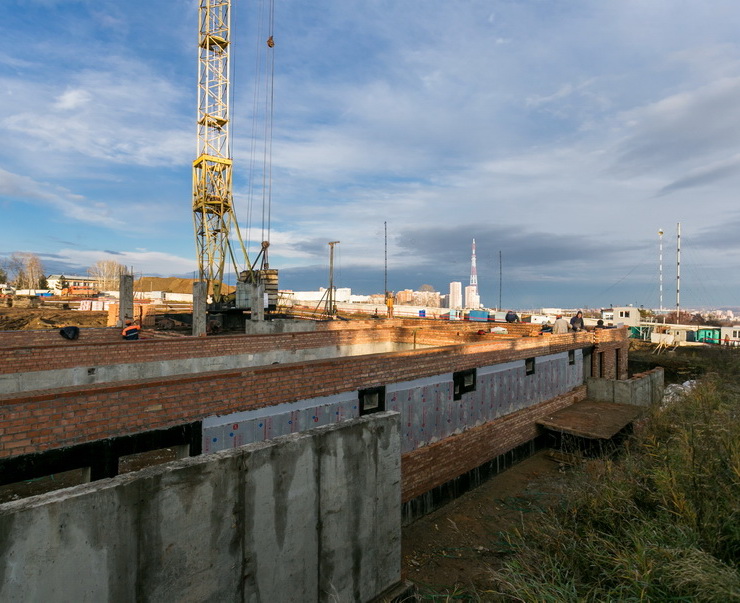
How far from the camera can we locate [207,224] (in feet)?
101

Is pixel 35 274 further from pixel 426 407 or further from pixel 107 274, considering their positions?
pixel 426 407

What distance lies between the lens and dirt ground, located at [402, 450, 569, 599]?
20.9 feet

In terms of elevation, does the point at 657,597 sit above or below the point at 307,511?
below

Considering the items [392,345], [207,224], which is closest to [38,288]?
[207,224]

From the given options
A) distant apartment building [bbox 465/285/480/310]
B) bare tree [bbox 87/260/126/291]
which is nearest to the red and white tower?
distant apartment building [bbox 465/285/480/310]

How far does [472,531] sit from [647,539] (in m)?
4.28

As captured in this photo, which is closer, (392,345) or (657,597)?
(657,597)

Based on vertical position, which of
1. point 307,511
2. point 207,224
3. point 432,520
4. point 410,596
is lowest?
point 432,520

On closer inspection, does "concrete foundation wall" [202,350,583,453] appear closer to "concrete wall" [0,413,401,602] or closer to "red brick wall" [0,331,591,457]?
"red brick wall" [0,331,591,457]

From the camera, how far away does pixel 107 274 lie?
270 feet

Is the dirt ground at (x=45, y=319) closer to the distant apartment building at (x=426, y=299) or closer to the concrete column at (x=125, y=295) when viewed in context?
the concrete column at (x=125, y=295)

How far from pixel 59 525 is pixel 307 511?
204 cm

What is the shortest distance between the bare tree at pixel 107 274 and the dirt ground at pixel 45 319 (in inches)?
1861

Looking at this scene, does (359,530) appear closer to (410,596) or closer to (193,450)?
(410,596)
